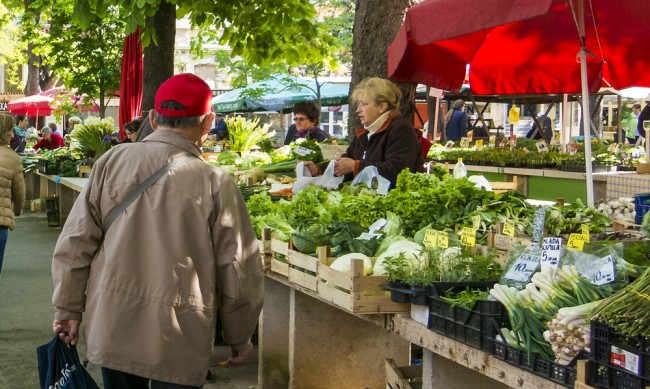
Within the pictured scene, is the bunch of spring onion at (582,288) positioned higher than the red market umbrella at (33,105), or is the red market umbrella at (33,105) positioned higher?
the red market umbrella at (33,105)

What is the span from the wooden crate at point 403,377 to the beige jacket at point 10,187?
3.61 m

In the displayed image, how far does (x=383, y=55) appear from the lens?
868 centimetres

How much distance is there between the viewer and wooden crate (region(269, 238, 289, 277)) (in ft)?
19.0

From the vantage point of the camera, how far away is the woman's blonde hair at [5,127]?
24.7ft

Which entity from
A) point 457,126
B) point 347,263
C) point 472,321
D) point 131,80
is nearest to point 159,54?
point 131,80

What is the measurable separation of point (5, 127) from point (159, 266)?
4419 millimetres

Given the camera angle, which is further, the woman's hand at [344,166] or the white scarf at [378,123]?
the woman's hand at [344,166]

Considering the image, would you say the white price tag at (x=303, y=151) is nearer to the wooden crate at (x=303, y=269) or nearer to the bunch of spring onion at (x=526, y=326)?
the wooden crate at (x=303, y=269)

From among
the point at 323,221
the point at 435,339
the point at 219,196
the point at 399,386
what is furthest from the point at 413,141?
the point at 219,196

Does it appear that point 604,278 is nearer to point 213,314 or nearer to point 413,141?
point 213,314

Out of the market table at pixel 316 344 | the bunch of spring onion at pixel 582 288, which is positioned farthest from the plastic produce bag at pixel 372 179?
the bunch of spring onion at pixel 582 288

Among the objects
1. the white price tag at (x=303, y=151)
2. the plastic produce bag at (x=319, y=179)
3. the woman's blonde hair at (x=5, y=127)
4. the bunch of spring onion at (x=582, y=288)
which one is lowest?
the bunch of spring onion at (x=582, y=288)

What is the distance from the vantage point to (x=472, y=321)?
3859mm

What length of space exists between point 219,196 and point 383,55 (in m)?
5.21
